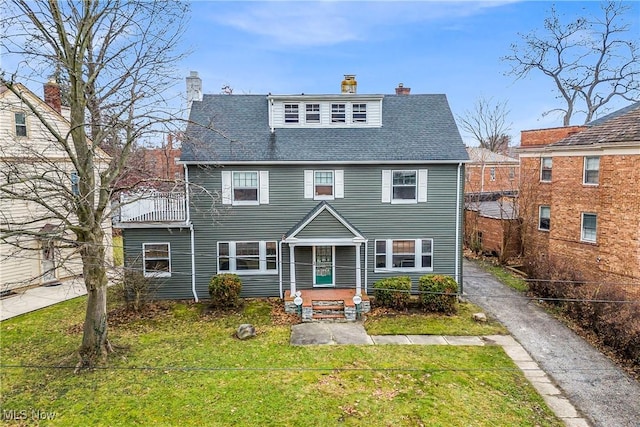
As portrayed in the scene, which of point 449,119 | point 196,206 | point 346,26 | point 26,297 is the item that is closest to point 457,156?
→ point 449,119

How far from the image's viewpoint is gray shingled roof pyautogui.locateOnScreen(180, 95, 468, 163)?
15211 millimetres

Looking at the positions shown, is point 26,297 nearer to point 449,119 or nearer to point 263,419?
point 263,419

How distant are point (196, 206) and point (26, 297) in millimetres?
7872

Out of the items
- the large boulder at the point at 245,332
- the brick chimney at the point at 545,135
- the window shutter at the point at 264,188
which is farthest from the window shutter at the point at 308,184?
the brick chimney at the point at 545,135

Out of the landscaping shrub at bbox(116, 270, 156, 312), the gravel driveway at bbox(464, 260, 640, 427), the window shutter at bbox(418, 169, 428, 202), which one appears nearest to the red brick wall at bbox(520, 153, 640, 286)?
the gravel driveway at bbox(464, 260, 640, 427)

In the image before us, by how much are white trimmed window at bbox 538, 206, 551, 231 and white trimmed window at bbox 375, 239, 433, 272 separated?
851 cm

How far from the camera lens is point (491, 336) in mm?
12445

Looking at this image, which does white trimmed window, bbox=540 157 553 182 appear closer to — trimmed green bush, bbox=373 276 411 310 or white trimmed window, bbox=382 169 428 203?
white trimmed window, bbox=382 169 428 203

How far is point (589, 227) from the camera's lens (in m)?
16.6

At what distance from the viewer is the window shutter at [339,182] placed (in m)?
15.4

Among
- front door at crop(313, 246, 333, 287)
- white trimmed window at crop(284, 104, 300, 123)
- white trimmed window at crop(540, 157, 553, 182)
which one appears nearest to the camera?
front door at crop(313, 246, 333, 287)

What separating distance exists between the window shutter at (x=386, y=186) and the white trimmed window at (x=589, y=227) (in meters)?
8.65

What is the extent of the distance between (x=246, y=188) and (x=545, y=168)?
15.2 m

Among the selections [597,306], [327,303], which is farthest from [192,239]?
[597,306]
